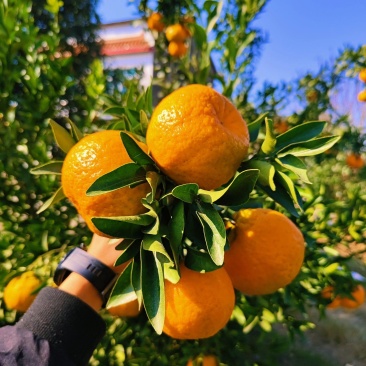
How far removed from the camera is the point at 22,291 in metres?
0.89

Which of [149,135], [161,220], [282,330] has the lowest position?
[282,330]

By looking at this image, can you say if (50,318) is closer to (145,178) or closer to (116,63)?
(145,178)

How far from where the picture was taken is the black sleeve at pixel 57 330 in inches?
23.1

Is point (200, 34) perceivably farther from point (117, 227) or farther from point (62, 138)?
point (117, 227)

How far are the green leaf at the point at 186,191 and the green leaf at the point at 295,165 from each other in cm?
15

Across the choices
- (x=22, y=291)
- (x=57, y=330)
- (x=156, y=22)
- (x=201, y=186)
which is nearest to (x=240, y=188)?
(x=201, y=186)

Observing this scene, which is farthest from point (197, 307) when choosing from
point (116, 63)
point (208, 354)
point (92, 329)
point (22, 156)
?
point (116, 63)

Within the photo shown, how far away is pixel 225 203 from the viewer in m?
0.50

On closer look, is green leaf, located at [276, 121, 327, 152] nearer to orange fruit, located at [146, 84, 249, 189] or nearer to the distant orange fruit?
orange fruit, located at [146, 84, 249, 189]

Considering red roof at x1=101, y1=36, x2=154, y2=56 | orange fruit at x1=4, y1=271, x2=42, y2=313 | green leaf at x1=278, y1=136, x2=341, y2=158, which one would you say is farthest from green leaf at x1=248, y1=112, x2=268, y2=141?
red roof at x1=101, y1=36, x2=154, y2=56

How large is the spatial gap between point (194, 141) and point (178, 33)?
4.57 feet

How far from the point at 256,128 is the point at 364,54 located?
5.06 feet

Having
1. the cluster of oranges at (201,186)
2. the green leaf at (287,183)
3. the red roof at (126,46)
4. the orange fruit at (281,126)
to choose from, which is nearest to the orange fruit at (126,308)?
the cluster of oranges at (201,186)

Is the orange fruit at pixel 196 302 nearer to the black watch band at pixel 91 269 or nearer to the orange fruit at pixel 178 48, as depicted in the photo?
the black watch band at pixel 91 269
